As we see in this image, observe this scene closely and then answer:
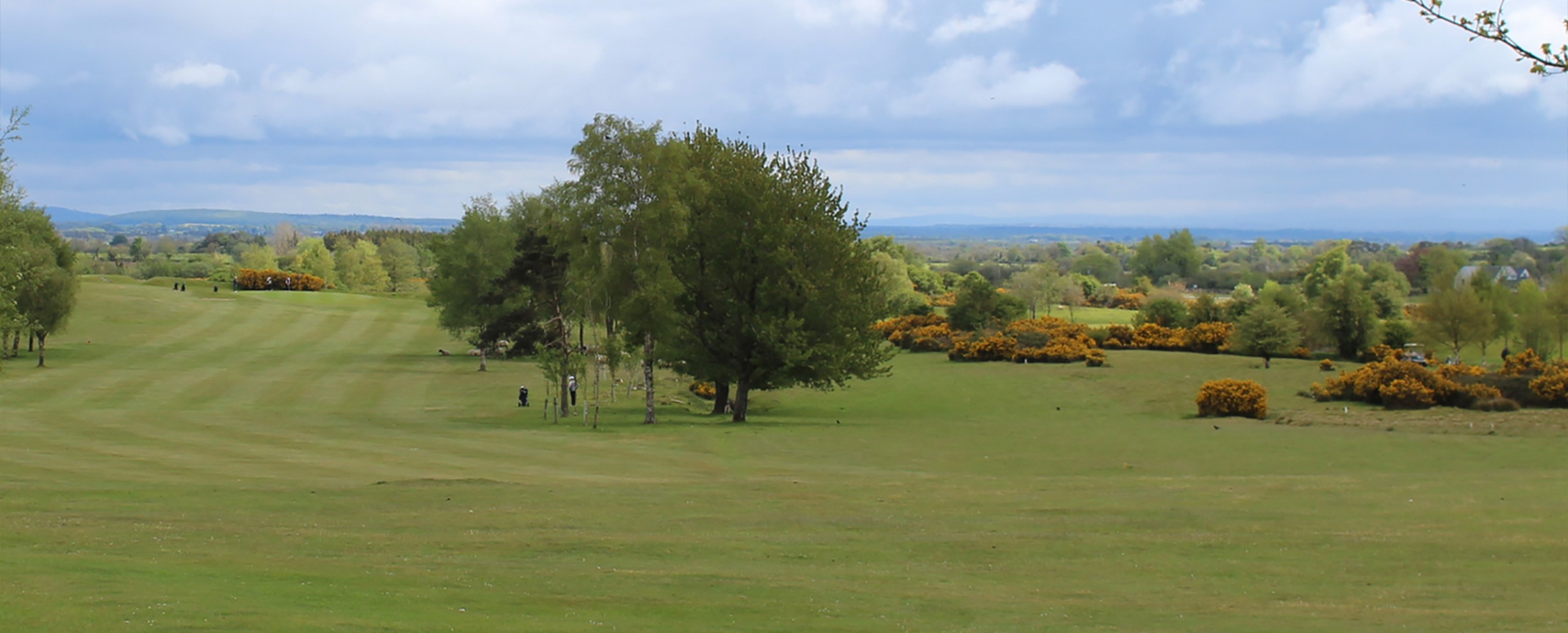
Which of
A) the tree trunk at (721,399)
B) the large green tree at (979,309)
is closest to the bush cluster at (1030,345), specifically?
the large green tree at (979,309)

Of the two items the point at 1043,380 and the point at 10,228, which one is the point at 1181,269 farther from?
the point at 10,228

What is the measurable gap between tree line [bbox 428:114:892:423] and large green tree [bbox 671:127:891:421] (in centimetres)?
5

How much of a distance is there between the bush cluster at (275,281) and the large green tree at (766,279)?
89207 mm

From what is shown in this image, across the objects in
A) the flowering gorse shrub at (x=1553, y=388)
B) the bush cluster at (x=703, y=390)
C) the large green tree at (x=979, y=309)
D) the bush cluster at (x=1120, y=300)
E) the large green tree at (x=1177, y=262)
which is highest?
the large green tree at (x=1177, y=262)

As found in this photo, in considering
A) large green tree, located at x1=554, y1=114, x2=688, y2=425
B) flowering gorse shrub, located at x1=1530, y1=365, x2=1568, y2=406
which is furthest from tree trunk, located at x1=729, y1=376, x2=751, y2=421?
flowering gorse shrub, located at x1=1530, y1=365, x2=1568, y2=406

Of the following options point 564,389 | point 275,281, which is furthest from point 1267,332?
point 275,281

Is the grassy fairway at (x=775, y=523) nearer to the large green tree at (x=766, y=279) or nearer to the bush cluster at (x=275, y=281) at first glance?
the large green tree at (x=766, y=279)

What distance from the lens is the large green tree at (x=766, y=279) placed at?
39312 millimetres

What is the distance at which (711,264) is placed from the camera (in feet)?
133

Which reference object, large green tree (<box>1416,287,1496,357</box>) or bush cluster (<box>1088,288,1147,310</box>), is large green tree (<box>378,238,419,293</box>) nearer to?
bush cluster (<box>1088,288,1147,310</box>)

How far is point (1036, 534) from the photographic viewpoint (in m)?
18.3

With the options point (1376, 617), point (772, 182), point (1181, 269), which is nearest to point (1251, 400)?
point (772, 182)

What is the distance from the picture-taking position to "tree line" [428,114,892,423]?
37719 mm

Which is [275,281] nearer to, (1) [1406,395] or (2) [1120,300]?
(2) [1120,300]
